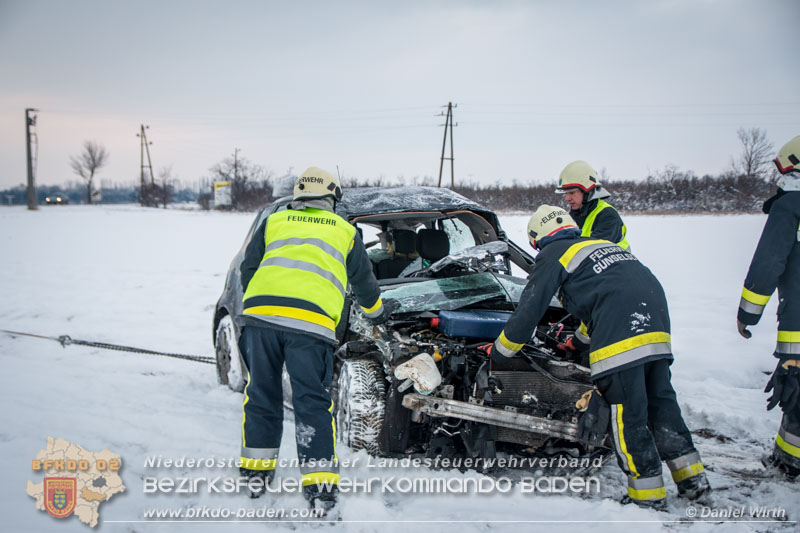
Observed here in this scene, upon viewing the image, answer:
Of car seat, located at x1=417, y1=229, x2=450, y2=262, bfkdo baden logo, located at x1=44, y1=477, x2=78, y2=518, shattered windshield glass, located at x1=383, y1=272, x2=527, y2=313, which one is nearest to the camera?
bfkdo baden logo, located at x1=44, y1=477, x2=78, y2=518

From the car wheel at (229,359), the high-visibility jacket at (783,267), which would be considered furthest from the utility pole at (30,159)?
the high-visibility jacket at (783,267)

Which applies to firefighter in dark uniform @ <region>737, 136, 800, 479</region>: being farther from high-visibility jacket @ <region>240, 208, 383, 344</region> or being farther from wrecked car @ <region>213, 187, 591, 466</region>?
high-visibility jacket @ <region>240, 208, 383, 344</region>

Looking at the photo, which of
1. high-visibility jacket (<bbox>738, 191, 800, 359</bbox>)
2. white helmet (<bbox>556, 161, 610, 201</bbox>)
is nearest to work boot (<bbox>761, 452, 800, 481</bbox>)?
high-visibility jacket (<bbox>738, 191, 800, 359</bbox>)

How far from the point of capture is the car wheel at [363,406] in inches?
114

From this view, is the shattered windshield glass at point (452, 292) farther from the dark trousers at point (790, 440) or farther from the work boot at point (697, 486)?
the dark trousers at point (790, 440)

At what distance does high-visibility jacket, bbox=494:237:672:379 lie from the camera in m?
2.56

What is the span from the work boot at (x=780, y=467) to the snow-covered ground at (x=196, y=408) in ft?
0.22

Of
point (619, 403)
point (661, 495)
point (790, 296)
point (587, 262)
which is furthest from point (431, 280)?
point (790, 296)

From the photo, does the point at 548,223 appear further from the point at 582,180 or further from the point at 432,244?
the point at 432,244

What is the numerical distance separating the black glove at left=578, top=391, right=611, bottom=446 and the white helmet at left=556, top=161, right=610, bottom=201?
6.33 feet

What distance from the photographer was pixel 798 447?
293 centimetres

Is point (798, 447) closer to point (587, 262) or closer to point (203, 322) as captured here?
point (587, 262)

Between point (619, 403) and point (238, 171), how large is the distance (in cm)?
4667

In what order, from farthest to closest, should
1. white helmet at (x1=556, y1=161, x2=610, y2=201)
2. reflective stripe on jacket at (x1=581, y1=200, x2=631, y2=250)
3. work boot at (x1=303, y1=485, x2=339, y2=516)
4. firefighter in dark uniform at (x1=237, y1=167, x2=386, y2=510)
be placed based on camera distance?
white helmet at (x1=556, y1=161, x2=610, y2=201) < reflective stripe on jacket at (x1=581, y1=200, x2=631, y2=250) < firefighter in dark uniform at (x1=237, y1=167, x2=386, y2=510) < work boot at (x1=303, y1=485, x2=339, y2=516)
